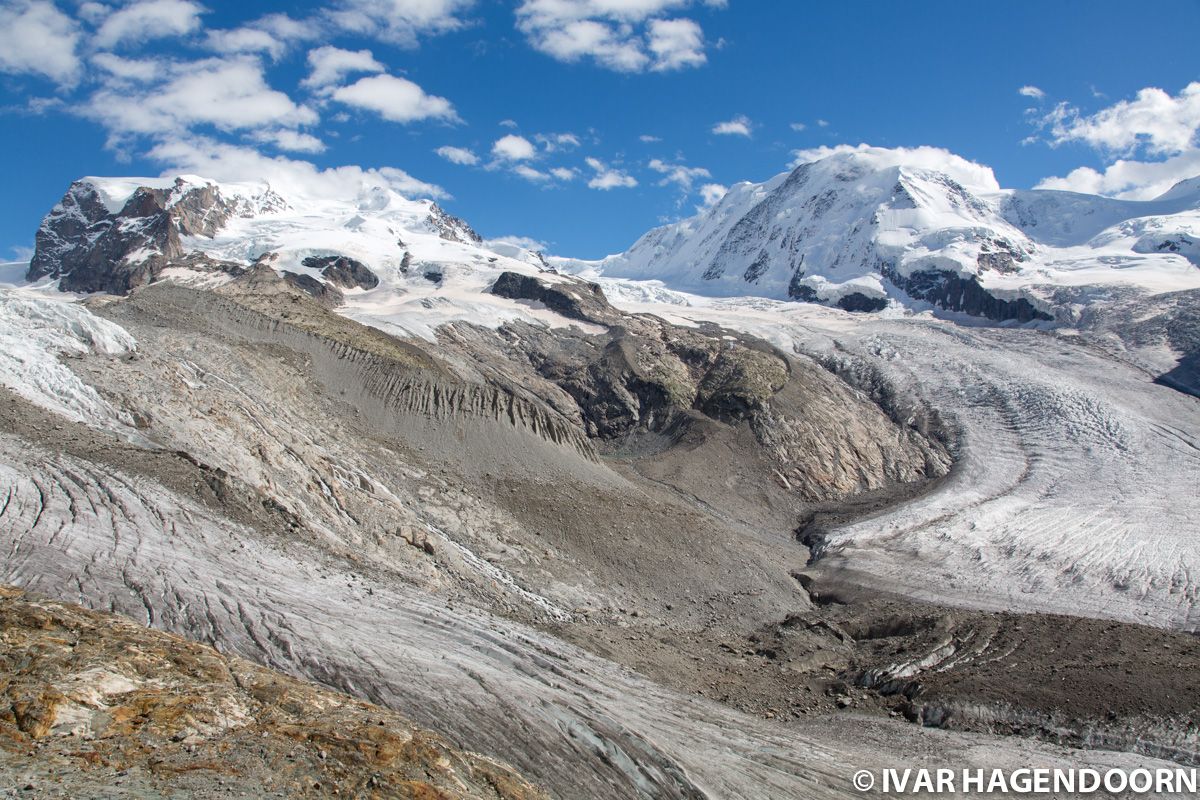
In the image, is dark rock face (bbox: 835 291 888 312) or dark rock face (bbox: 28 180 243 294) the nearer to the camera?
dark rock face (bbox: 28 180 243 294)

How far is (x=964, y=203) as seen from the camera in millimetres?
166875

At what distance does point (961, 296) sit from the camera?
12144 centimetres

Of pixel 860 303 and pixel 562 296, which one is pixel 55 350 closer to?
pixel 562 296

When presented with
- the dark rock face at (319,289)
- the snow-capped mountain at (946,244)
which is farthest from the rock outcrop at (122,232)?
Result: the snow-capped mountain at (946,244)

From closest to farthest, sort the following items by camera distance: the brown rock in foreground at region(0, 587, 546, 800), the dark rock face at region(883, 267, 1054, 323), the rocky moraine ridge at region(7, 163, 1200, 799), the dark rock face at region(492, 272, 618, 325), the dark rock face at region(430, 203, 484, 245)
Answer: the brown rock in foreground at region(0, 587, 546, 800), the rocky moraine ridge at region(7, 163, 1200, 799), the dark rock face at region(492, 272, 618, 325), the dark rock face at region(883, 267, 1054, 323), the dark rock face at region(430, 203, 484, 245)

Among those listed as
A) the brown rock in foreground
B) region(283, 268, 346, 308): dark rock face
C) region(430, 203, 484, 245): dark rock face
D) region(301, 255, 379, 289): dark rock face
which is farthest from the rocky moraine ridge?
region(430, 203, 484, 245): dark rock face

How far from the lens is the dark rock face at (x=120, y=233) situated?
130 m

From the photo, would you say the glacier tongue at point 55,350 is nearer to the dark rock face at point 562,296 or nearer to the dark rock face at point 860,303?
the dark rock face at point 562,296

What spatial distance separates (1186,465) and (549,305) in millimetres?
58756

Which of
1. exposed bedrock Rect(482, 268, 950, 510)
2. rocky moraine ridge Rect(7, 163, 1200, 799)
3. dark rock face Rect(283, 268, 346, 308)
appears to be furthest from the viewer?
dark rock face Rect(283, 268, 346, 308)

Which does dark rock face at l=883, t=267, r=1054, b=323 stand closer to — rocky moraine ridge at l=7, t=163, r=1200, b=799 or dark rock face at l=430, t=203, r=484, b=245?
rocky moraine ridge at l=7, t=163, r=1200, b=799

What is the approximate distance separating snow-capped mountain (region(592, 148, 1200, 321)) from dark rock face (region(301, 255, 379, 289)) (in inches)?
2990

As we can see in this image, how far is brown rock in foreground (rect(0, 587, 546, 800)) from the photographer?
356 inches

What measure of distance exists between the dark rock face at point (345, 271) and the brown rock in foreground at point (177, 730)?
108227mm
